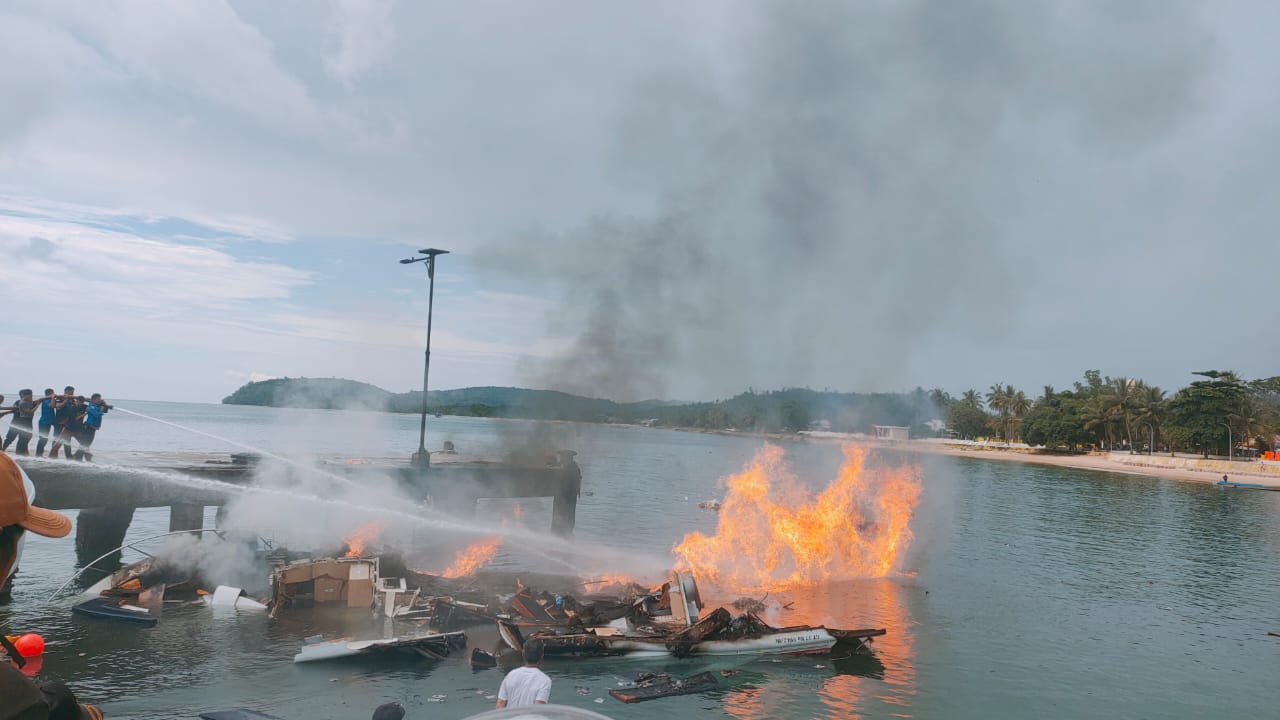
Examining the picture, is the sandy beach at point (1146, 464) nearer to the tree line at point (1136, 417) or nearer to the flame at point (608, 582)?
the tree line at point (1136, 417)

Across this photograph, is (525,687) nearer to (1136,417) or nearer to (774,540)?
(774,540)

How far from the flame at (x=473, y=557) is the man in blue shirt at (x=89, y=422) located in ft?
48.4

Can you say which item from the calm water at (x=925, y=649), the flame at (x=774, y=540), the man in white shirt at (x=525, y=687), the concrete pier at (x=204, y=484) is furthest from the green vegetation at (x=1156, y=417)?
the man in white shirt at (x=525, y=687)

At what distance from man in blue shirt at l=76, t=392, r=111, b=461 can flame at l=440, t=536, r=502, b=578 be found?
1475cm

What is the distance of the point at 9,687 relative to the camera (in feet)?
12.1

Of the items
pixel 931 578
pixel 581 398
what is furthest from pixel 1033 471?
pixel 581 398

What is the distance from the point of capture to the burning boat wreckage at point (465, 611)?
73.9 feet

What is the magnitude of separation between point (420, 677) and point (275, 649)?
16.0 ft

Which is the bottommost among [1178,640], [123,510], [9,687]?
[1178,640]

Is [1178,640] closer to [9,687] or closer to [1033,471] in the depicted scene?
[9,687]

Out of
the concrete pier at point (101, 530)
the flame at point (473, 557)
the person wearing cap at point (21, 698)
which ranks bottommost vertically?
the flame at point (473, 557)

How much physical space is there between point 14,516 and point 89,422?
3178 cm

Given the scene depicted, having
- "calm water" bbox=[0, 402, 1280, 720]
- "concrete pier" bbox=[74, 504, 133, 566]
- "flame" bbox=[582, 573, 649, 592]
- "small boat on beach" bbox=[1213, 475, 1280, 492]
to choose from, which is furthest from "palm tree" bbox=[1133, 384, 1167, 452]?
"concrete pier" bbox=[74, 504, 133, 566]

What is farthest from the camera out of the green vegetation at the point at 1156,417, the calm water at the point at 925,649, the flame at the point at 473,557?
the green vegetation at the point at 1156,417
